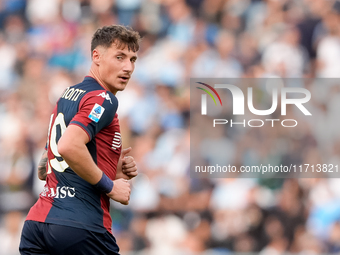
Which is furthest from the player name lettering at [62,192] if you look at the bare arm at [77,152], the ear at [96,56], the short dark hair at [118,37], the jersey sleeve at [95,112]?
the short dark hair at [118,37]

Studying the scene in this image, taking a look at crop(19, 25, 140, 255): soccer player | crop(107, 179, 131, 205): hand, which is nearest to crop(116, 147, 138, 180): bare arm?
crop(19, 25, 140, 255): soccer player

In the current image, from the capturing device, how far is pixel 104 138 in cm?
280

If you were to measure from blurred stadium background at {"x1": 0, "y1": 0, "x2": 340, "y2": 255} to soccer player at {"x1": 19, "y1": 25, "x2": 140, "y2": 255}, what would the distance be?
4.76m

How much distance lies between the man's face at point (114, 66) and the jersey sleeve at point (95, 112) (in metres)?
0.27

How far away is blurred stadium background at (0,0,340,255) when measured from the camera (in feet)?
24.0

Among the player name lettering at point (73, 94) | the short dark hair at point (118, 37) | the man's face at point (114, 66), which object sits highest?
the short dark hair at point (118, 37)

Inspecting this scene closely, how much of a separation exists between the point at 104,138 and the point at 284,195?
→ 521 centimetres

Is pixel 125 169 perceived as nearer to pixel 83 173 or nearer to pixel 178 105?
pixel 83 173

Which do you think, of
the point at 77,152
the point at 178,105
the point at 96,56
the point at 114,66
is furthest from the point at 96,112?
the point at 178,105

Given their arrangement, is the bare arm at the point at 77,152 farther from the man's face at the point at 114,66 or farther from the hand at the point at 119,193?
the man's face at the point at 114,66

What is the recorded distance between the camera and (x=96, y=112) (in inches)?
103

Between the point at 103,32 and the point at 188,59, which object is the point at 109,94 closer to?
the point at 103,32

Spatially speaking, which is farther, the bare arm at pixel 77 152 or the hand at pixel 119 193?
the hand at pixel 119 193

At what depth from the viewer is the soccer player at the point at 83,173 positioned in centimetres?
258
